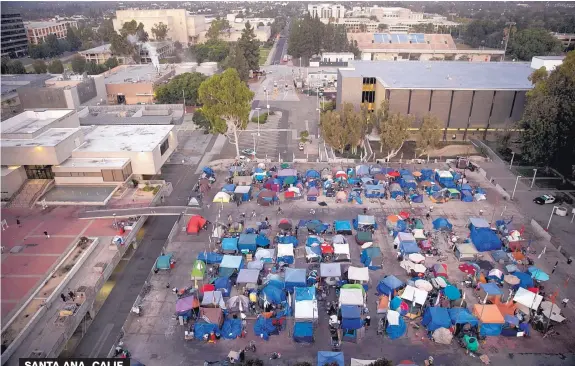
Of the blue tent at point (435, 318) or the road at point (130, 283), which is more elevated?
the blue tent at point (435, 318)

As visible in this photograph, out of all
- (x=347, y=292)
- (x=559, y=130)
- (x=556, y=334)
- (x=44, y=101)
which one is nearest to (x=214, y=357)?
(x=347, y=292)

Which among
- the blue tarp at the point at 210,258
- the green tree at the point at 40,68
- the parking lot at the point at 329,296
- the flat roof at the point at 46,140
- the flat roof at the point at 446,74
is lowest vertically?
the parking lot at the point at 329,296

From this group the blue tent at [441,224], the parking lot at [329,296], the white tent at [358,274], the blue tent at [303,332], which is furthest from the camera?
the blue tent at [441,224]

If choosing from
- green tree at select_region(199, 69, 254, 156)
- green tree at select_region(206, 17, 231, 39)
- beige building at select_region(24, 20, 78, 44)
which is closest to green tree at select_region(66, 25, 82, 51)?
beige building at select_region(24, 20, 78, 44)

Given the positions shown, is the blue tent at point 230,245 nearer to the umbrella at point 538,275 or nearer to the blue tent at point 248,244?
the blue tent at point 248,244

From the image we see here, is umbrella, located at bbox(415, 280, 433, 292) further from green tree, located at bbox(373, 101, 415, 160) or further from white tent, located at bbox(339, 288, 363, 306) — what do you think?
green tree, located at bbox(373, 101, 415, 160)

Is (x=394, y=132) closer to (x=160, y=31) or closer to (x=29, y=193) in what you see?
(x=29, y=193)

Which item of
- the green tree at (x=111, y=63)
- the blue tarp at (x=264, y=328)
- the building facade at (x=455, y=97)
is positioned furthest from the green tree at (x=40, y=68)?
the blue tarp at (x=264, y=328)
